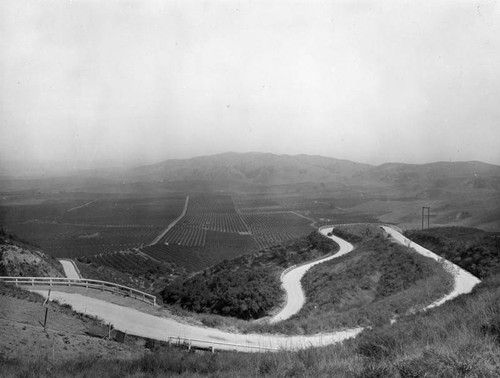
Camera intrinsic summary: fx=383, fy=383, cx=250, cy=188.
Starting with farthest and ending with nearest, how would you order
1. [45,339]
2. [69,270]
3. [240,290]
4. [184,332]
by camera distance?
[69,270] → [240,290] → [184,332] → [45,339]

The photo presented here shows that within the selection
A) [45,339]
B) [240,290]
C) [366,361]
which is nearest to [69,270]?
[240,290]

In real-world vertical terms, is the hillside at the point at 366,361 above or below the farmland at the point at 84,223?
above

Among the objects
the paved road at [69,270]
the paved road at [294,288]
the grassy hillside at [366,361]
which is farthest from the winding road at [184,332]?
the paved road at [69,270]

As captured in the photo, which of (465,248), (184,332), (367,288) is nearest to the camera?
(184,332)

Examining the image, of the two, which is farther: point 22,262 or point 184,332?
point 22,262

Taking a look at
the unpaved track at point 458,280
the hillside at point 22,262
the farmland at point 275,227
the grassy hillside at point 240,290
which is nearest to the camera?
the unpaved track at point 458,280

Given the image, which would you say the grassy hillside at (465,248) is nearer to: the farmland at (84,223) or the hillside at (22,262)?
the hillside at (22,262)

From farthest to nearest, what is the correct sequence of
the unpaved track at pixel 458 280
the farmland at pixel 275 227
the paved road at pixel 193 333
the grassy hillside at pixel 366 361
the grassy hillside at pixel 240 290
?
the farmland at pixel 275 227, the grassy hillside at pixel 240 290, the unpaved track at pixel 458 280, the paved road at pixel 193 333, the grassy hillside at pixel 366 361

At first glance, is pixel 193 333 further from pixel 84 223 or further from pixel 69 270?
pixel 84 223

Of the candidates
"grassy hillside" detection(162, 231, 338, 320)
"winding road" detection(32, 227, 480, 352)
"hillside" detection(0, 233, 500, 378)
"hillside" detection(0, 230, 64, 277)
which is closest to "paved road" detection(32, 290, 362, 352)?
"winding road" detection(32, 227, 480, 352)

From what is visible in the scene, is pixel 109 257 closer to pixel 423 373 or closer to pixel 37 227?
pixel 37 227
